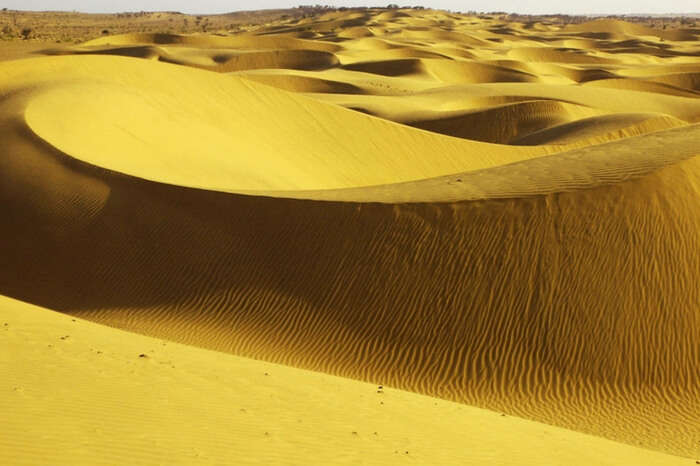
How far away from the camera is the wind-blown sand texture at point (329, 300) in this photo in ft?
22.8

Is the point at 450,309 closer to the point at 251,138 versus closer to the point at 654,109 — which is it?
the point at 251,138

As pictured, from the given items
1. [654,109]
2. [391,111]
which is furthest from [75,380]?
[654,109]

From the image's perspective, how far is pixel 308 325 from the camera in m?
12.5

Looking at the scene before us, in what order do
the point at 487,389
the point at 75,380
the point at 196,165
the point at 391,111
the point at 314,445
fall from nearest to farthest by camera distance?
the point at 314,445
the point at 75,380
the point at 487,389
the point at 196,165
the point at 391,111

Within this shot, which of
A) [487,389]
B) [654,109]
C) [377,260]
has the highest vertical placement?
[377,260]

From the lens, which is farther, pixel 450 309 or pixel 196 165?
pixel 196 165

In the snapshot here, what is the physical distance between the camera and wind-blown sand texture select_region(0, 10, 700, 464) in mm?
6957

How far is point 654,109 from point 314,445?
38.1 meters

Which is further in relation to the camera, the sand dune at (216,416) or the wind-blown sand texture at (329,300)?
the wind-blown sand texture at (329,300)

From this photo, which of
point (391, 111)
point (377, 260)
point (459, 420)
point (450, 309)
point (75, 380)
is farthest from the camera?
point (391, 111)

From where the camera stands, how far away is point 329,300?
12.8 metres

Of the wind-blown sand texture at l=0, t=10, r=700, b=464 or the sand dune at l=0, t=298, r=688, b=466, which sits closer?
the sand dune at l=0, t=298, r=688, b=466

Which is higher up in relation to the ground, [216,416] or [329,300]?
[216,416]

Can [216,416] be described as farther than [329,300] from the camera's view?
No
